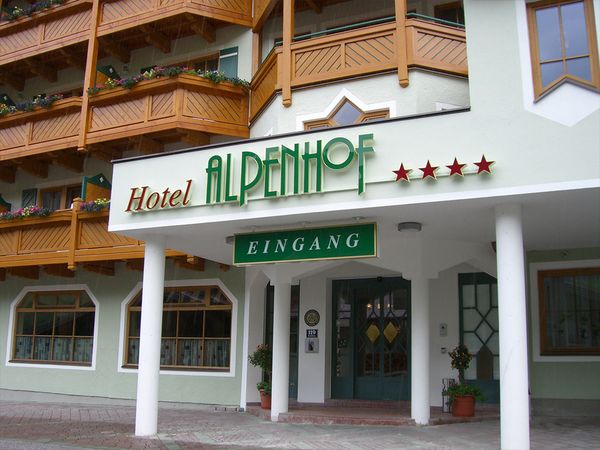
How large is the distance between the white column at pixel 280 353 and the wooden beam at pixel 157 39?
856 cm

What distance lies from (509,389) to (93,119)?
13243mm

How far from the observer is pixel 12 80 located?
21109 mm

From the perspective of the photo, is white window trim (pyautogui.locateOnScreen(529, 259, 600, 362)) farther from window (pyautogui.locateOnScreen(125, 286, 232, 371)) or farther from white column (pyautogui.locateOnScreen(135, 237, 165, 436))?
white column (pyautogui.locateOnScreen(135, 237, 165, 436))

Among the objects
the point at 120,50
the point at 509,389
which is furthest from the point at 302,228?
the point at 120,50

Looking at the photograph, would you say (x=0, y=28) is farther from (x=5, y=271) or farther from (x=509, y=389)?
(x=509, y=389)

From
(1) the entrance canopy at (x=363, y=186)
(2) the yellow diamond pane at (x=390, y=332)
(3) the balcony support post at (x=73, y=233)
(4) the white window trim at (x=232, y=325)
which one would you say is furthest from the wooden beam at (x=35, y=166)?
(2) the yellow diamond pane at (x=390, y=332)

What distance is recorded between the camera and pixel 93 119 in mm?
17797

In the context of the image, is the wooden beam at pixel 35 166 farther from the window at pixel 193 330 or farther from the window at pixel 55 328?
the window at pixel 193 330

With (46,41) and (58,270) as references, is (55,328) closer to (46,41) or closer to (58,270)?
(58,270)

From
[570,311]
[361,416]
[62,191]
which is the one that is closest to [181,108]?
[62,191]

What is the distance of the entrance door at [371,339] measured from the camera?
15.0 metres

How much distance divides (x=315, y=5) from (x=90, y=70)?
21.4ft

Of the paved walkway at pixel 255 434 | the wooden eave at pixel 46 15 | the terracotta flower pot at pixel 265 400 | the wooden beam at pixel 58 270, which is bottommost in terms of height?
the paved walkway at pixel 255 434

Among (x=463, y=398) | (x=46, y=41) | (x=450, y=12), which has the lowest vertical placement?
(x=463, y=398)
